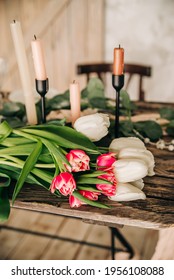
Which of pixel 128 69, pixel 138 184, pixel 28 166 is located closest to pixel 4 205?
pixel 28 166

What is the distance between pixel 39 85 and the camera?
1.13 metres

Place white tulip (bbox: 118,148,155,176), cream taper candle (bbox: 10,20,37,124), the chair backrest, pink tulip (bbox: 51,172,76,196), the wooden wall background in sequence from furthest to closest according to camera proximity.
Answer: the wooden wall background < the chair backrest < cream taper candle (bbox: 10,20,37,124) < white tulip (bbox: 118,148,155,176) < pink tulip (bbox: 51,172,76,196)

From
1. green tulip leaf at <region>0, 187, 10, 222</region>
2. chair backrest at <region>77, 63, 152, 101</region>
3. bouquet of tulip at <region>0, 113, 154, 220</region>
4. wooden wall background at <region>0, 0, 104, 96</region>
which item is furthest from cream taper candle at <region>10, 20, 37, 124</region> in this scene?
wooden wall background at <region>0, 0, 104, 96</region>

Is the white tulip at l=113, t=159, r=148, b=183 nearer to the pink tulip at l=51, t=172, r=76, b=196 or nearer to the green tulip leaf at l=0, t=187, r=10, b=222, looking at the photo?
the pink tulip at l=51, t=172, r=76, b=196

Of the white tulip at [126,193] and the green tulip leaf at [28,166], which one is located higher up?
the green tulip leaf at [28,166]

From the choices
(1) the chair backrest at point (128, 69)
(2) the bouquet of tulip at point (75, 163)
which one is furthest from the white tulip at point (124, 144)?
(1) the chair backrest at point (128, 69)

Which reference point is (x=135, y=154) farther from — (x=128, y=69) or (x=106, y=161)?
(x=128, y=69)

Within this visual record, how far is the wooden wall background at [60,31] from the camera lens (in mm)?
2666

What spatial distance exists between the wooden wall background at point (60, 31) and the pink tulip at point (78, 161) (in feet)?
6.23

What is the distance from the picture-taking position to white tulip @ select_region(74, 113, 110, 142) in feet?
3.36

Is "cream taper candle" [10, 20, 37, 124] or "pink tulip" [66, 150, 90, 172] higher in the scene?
"cream taper candle" [10, 20, 37, 124]

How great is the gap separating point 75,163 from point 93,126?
5.7 inches

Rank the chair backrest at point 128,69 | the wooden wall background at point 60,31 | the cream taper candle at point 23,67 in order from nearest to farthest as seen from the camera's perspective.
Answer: the cream taper candle at point 23,67, the chair backrest at point 128,69, the wooden wall background at point 60,31

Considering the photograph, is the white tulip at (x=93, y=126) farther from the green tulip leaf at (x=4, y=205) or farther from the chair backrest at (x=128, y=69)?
the chair backrest at (x=128, y=69)
